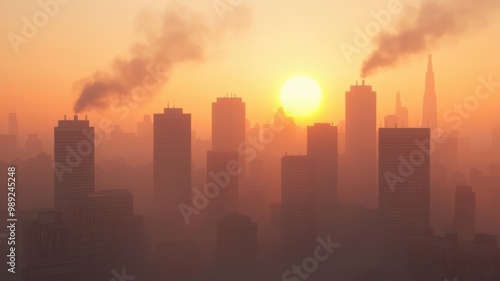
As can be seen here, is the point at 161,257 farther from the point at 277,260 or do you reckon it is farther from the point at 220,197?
the point at 220,197

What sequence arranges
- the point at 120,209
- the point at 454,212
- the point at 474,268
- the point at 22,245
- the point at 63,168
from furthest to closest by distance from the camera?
the point at 454,212
the point at 63,168
the point at 120,209
the point at 22,245
the point at 474,268

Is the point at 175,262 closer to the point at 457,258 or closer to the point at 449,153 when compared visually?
the point at 457,258

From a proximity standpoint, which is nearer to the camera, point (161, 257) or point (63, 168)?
point (161, 257)

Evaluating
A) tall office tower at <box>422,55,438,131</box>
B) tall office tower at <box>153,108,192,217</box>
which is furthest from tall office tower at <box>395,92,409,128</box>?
tall office tower at <box>153,108,192,217</box>

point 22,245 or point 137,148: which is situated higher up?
point 137,148

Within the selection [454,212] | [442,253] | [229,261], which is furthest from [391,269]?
[454,212]

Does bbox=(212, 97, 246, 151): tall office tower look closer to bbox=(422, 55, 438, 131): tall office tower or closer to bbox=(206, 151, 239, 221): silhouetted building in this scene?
bbox=(206, 151, 239, 221): silhouetted building

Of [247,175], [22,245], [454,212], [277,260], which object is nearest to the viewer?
[22,245]
